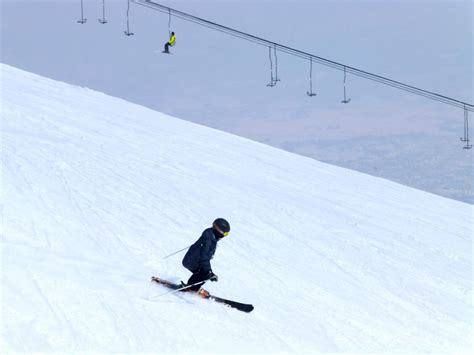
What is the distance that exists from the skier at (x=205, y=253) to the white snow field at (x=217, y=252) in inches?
13.8

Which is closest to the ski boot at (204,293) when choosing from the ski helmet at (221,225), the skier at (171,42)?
the ski helmet at (221,225)

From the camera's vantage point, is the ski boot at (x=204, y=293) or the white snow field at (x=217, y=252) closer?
the white snow field at (x=217, y=252)

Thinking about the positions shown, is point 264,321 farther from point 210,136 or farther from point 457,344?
point 210,136

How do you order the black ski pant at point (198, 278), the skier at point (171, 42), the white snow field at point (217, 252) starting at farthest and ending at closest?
the skier at point (171, 42), the black ski pant at point (198, 278), the white snow field at point (217, 252)

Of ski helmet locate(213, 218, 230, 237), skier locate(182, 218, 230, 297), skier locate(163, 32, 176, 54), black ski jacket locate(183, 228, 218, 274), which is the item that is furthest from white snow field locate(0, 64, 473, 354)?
skier locate(163, 32, 176, 54)

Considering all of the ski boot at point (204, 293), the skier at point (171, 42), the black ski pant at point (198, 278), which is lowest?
the ski boot at point (204, 293)

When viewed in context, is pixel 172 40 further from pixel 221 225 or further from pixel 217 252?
pixel 221 225

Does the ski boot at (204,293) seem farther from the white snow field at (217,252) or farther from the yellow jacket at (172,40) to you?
the yellow jacket at (172,40)

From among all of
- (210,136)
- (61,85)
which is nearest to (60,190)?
(210,136)

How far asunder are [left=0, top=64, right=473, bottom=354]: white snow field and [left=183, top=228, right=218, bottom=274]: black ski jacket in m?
0.49

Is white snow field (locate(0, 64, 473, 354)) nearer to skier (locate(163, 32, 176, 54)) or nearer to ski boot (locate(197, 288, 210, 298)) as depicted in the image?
ski boot (locate(197, 288, 210, 298))

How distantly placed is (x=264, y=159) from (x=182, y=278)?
14.4 meters

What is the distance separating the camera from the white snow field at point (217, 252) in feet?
32.8

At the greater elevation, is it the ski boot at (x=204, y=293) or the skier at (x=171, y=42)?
the skier at (x=171, y=42)
